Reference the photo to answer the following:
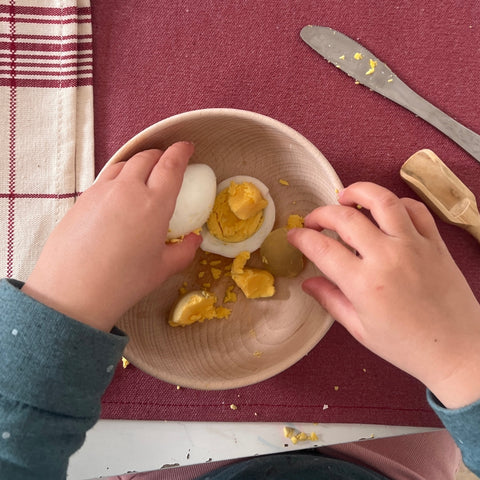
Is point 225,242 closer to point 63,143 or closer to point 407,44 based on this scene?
point 63,143

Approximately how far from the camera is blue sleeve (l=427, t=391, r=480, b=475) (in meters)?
0.51

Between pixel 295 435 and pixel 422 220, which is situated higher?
pixel 422 220

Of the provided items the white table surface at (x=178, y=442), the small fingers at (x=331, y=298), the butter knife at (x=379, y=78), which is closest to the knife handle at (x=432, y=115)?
the butter knife at (x=379, y=78)

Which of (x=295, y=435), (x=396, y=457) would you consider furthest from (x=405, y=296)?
(x=396, y=457)

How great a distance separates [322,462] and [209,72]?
1.89ft

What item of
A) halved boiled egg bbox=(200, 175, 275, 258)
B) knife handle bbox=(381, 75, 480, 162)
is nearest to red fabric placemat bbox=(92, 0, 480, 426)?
knife handle bbox=(381, 75, 480, 162)

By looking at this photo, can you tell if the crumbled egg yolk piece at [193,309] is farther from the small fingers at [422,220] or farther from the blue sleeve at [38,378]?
the small fingers at [422,220]

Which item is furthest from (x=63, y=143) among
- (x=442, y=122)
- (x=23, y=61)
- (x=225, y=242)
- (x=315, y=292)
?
(x=442, y=122)

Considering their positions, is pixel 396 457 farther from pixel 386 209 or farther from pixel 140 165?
pixel 140 165

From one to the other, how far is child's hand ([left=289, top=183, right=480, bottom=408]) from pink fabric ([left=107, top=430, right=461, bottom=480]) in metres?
0.31

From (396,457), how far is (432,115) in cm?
52

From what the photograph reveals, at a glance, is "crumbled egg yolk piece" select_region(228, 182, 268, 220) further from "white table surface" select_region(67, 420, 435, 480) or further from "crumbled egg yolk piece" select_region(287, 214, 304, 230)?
"white table surface" select_region(67, 420, 435, 480)

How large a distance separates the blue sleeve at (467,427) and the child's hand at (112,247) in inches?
12.8

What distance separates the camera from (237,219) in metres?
0.62
